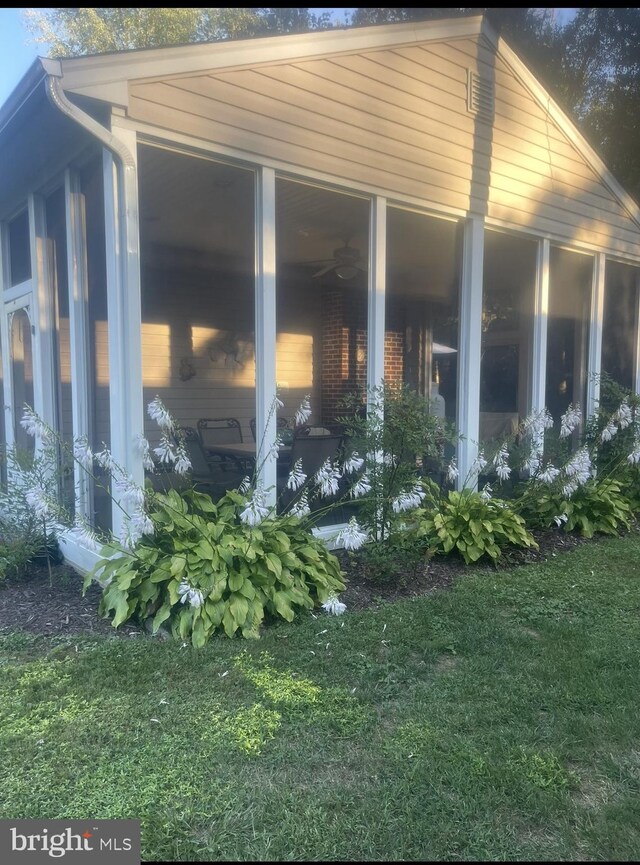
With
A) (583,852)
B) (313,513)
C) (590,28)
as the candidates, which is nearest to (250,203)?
(313,513)

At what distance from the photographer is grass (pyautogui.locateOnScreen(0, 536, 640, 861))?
180cm

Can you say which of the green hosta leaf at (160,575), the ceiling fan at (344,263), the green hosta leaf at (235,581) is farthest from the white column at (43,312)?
the ceiling fan at (344,263)

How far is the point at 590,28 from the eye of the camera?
11102 millimetres

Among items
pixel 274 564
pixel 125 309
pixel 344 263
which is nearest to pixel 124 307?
pixel 125 309

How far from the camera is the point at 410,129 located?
16.0 feet

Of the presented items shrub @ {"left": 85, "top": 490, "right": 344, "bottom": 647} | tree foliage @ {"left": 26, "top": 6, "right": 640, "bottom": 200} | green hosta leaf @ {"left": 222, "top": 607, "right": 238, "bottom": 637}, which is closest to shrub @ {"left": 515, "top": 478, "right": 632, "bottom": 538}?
shrub @ {"left": 85, "top": 490, "right": 344, "bottom": 647}

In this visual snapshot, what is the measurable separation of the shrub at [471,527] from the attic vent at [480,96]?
341 centimetres

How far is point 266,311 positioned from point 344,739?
2.76 metres

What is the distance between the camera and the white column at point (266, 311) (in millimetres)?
4082

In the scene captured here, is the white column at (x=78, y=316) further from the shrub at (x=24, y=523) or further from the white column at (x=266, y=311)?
the white column at (x=266, y=311)

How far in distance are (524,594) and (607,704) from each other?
1428 mm

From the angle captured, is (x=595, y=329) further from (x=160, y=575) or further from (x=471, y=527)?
(x=160, y=575)

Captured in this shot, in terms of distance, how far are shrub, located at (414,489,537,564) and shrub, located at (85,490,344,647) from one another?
1.25 m

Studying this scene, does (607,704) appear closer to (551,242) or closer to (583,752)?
(583,752)
